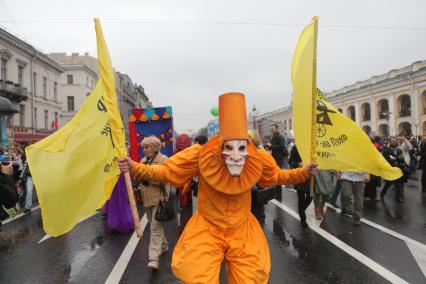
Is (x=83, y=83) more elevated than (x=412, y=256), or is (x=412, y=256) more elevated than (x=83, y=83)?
(x=83, y=83)

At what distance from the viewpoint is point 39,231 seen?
7250 millimetres

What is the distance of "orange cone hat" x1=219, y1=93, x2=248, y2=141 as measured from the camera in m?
2.92

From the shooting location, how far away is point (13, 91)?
110ft

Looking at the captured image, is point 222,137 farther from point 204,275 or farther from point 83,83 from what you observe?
point 83,83

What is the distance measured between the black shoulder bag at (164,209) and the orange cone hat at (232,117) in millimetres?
2381

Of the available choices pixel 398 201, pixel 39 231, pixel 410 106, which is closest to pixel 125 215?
pixel 39 231

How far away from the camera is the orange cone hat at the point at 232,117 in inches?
115

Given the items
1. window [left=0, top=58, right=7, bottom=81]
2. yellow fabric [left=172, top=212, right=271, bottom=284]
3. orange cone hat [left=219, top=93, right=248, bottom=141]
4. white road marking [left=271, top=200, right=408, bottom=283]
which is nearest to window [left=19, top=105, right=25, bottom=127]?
window [left=0, top=58, right=7, bottom=81]

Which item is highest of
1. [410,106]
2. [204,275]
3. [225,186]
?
[410,106]

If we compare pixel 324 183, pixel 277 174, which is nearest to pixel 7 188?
pixel 277 174

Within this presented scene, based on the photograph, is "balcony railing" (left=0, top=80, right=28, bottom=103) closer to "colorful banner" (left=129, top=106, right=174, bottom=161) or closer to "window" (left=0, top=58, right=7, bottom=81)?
"window" (left=0, top=58, right=7, bottom=81)

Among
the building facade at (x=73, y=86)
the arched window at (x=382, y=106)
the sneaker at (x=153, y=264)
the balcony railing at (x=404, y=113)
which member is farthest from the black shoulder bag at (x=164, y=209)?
the building facade at (x=73, y=86)

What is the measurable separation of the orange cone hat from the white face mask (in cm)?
5

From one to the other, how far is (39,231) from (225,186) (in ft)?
→ 18.7
